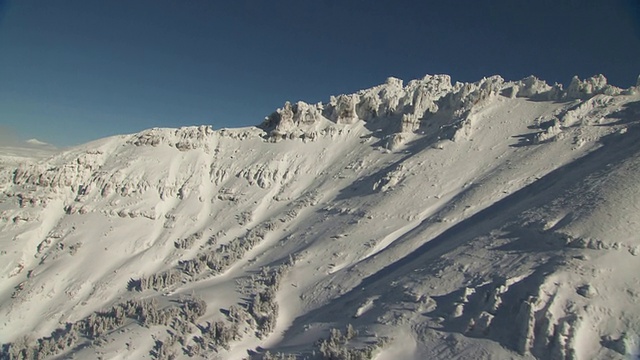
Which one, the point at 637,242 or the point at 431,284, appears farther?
the point at 431,284

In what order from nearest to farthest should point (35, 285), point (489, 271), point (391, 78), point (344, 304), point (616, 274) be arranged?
point (616, 274)
point (489, 271)
point (344, 304)
point (35, 285)
point (391, 78)

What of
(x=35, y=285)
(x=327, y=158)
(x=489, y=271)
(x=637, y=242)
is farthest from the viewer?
(x=327, y=158)

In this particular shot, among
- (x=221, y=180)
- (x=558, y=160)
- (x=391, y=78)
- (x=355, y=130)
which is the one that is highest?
(x=391, y=78)

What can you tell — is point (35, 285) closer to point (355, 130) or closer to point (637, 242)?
point (355, 130)

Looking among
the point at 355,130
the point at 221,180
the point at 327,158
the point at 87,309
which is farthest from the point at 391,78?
the point at 87,309

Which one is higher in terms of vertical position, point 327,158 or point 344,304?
point 327,158

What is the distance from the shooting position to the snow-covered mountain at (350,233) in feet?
69.5

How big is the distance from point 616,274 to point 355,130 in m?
42.9

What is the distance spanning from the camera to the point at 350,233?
38531 mm

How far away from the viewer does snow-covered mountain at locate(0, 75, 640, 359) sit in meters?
21.2

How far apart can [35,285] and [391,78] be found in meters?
58.2

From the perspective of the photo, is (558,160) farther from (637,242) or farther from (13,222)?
(13,222)

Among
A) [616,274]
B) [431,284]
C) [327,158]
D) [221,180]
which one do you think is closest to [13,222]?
[221,180]

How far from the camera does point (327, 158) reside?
2240 inches
